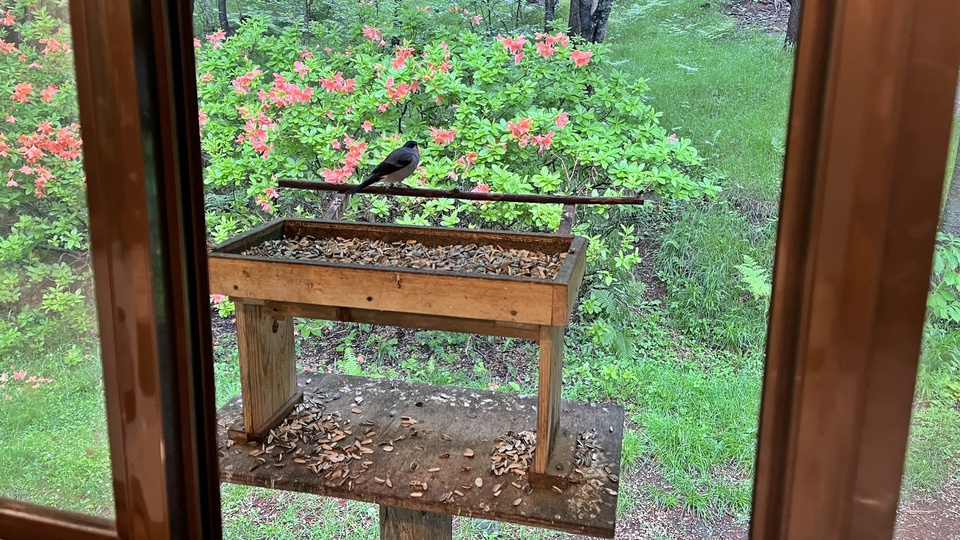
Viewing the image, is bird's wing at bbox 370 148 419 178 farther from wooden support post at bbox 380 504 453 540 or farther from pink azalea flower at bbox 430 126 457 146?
pink azalea flower at bbox 430 126 457 146

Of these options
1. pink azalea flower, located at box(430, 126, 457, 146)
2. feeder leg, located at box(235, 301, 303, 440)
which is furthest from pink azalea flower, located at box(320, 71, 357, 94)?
feeder leg, located at box(235, 301, 303, 440)

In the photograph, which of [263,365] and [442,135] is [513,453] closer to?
[263,365]

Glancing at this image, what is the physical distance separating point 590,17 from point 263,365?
2.96m

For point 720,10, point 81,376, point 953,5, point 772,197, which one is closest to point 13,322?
point 81,376

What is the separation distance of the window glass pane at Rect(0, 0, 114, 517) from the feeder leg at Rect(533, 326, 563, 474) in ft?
3.10

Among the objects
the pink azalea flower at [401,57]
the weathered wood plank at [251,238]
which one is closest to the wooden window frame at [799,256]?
the weathered wood plank at [251,238]

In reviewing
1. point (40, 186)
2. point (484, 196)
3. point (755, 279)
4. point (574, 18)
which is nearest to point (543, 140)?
point (574, 18)

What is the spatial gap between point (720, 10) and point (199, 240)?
4225mm

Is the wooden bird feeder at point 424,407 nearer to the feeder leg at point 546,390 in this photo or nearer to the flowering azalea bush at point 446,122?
the feeder leg at point 546,390

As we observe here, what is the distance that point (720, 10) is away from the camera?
4.27 m

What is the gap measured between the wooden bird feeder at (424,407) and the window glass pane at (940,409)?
0.93 m

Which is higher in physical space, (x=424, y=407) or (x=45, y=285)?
(x=45, y=285)

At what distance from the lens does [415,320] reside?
5.11 feet

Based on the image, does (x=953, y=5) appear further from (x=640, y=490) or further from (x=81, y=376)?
(x=640, y=490)
